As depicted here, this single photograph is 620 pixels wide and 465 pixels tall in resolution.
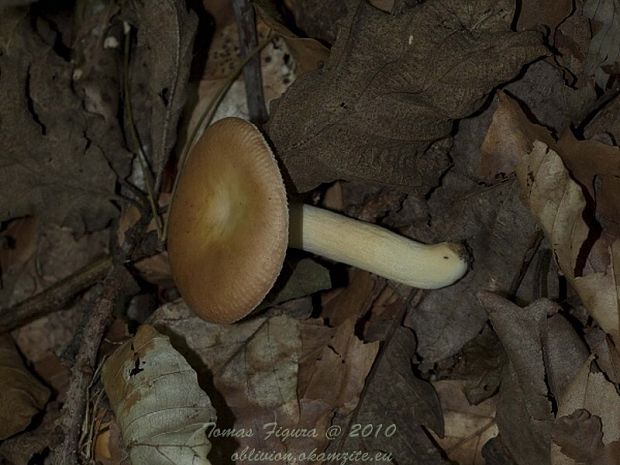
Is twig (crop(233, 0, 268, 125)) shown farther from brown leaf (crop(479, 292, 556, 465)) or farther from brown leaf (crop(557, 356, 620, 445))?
brown leaf (crop(557, 356, 620, 445))

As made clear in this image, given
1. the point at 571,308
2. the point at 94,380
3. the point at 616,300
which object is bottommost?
the point at 94,380

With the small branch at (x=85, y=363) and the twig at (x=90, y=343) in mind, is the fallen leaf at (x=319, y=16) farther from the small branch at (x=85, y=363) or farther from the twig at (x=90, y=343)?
the small branch at (x=85, y=363)

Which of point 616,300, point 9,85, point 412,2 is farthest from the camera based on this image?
point 9,85

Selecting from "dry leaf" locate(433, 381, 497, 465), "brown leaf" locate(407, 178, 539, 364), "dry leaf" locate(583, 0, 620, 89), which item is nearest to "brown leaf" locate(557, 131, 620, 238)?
"brown leaf" locate(407, 178, 539, 364)

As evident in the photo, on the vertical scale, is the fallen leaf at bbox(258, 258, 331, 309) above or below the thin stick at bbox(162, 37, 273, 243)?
below

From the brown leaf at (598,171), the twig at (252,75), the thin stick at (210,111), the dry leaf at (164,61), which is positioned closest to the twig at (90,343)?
the thin stick at (210,111)

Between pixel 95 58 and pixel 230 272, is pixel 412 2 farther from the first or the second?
pixel 95 58

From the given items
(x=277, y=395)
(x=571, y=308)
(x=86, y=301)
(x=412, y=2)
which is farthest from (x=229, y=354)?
(x=412, y=2)
